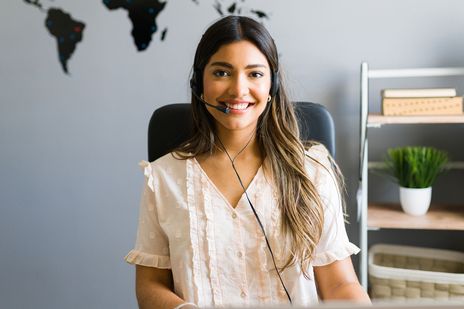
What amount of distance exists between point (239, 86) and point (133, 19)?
119 centimetres

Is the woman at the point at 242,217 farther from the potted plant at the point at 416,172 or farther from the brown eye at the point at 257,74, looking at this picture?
the potted plant at the point at 416,172

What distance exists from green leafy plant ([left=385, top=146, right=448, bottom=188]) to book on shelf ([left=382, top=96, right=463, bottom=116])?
14cm

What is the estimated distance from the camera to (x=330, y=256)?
1187 millimetres

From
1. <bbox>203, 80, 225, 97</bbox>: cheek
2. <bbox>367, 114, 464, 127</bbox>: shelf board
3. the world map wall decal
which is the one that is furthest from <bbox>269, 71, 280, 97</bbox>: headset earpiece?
the world map wall decal

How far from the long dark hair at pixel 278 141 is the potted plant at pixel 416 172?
771 millimetres

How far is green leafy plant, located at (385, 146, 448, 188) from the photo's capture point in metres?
1.90

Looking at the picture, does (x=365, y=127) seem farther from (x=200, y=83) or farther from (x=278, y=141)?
(x=200, y=83)

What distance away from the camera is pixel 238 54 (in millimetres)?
1173

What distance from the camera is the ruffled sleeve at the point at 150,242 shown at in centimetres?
122

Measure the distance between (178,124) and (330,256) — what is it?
46 cm

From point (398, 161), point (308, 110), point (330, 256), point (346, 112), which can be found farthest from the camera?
point (346, 112)

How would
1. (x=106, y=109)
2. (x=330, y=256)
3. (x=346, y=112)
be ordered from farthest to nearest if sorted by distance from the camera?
(x=106, y=109), (x=346, y=112), (x=330, y=256)

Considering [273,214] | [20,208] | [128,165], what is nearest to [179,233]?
[273,214]

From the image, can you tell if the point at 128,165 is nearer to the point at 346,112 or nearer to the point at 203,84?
the point at 346,112
